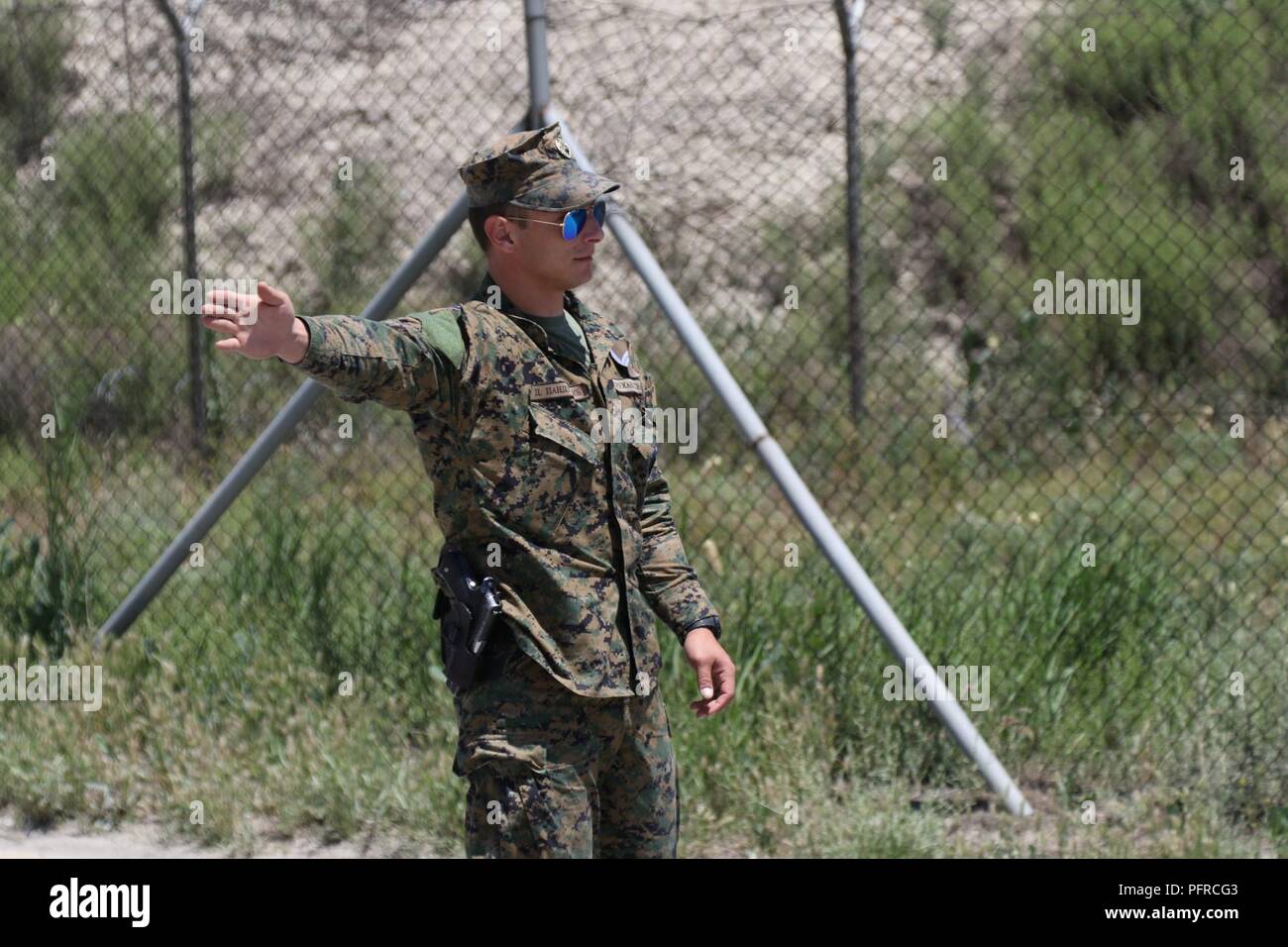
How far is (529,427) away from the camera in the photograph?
264cm

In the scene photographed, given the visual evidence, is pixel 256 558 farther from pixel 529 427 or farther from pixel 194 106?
pixel 529 427

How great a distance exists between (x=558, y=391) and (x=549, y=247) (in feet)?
0.85

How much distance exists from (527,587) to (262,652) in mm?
2261

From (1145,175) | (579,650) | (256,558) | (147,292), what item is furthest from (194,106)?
(1145,175)

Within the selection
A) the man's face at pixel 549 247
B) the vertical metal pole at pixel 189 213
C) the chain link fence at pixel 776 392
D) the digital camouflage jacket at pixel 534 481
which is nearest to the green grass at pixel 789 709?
the chain link fence at pixel 776 392

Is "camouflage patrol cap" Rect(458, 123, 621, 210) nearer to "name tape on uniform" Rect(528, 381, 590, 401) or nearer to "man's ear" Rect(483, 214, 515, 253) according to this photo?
"man's ear" Rect(483, 214, 515, 253)

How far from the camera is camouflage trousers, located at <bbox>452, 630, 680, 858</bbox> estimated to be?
99.6 inches

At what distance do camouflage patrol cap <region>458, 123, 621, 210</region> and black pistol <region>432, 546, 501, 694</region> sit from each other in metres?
0.64

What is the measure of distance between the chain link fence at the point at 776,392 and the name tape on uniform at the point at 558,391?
181cm

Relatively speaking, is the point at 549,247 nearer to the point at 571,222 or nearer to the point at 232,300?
the point at 571,222

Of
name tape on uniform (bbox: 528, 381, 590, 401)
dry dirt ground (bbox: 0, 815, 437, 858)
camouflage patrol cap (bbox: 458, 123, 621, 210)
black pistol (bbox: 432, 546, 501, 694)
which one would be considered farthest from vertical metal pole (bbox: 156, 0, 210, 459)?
black pistol (bbox: 432, 546, 501, 694)

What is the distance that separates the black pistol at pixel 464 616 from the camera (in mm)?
2543

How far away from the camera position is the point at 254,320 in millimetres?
2186

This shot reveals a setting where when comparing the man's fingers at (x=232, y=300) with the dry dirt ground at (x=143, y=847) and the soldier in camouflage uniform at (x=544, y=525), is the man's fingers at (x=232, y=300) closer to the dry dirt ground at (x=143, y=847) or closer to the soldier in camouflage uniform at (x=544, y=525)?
the soldier in camouflage uniform at (x=544, y=525)
